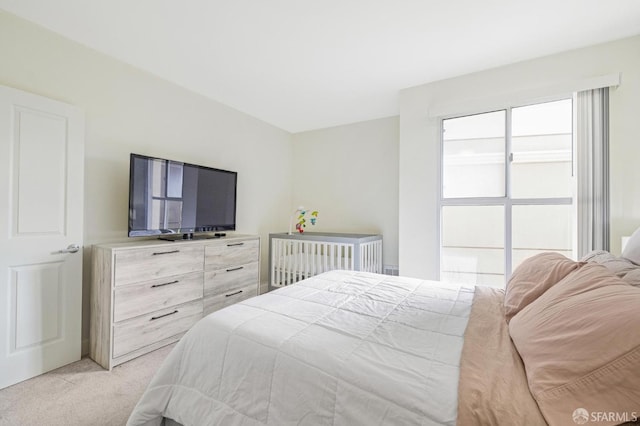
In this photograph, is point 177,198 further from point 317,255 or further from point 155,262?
point 317,255

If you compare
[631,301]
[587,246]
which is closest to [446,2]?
[631,301]

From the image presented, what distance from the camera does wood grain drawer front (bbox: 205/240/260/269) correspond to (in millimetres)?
2750

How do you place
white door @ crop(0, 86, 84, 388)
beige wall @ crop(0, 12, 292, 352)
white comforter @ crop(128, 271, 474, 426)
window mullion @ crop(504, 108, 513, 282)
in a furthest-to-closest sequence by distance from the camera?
window mullion @ crop(504, 108, 513, 282) < beige wall @ crop(0, 12, 292, 352) < white door @ crop(0, 86, 84, 388) < white comforter @ crop(128, 271, 474, 426)

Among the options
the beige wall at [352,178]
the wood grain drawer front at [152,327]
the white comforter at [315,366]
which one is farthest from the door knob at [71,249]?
the beige wall at [352,178]

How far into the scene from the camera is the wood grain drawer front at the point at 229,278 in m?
2.73

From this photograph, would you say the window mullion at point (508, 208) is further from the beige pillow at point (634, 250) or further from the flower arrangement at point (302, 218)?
the flower arrangement at point (302, 218)

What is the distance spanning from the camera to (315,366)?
0.95 metres

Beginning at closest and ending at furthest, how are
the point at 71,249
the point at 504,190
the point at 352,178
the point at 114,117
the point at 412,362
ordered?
the point at 412,362, the point at 71,249, the point at 114,117, the point at 504,190, the point at 352,178

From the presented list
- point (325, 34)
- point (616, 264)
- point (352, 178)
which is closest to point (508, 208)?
point (616, 264)

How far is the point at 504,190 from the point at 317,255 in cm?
214

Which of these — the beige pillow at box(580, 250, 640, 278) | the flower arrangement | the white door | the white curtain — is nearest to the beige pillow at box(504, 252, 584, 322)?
the beige pillow at box(580, 250, 640, 278)

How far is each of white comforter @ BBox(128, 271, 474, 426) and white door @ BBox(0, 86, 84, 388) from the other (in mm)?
1379

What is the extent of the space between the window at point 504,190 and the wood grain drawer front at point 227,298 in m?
2.14

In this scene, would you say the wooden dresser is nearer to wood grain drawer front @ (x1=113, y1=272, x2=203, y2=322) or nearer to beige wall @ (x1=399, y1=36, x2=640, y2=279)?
wood grain drawer front @ (x1=113, y1=272, x2=203, y2=322)
